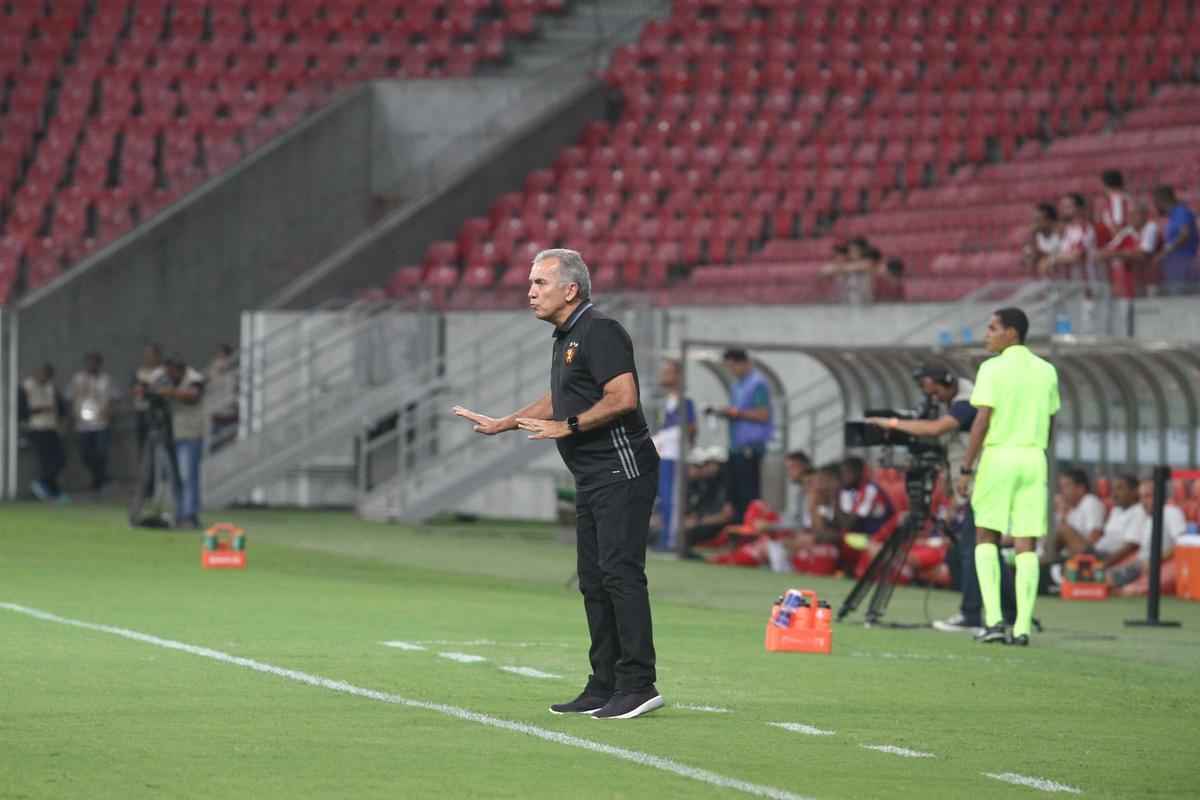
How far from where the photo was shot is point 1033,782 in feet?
26.7

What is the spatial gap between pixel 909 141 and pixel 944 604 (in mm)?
15333

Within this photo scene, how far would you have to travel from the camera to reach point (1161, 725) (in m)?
10.0

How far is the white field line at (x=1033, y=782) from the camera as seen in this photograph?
7.96 metres

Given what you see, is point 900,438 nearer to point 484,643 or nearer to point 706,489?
point 484,643

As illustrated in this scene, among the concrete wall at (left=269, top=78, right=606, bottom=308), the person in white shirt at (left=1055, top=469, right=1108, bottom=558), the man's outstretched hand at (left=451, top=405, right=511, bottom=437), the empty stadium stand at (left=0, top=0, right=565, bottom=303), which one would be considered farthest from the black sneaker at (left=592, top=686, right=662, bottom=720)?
the empty stadium stand at (left=0, top=0, right=565, bottom=303)

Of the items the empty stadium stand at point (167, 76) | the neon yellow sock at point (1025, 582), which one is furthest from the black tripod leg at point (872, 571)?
the empty stadium stand at point (167, 76)

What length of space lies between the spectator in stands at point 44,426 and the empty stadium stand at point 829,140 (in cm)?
498

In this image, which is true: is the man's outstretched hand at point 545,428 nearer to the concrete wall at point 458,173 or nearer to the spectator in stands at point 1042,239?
the spectator in stands at point 1042,239

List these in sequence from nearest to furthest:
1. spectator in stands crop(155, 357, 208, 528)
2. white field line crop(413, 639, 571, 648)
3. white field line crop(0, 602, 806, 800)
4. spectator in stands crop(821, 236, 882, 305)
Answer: white field line crop(0, 602, 806, 800), white field line crop(413, 639, 571, 648), spectator in stands crop(155, 357, 208, 528), spectator in stands crop(821, 236, 882, 305)

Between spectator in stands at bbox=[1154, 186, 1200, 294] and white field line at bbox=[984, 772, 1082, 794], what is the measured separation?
15.2 meters

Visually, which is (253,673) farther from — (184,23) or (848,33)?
(184,23)

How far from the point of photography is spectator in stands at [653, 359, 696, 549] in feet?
73.0

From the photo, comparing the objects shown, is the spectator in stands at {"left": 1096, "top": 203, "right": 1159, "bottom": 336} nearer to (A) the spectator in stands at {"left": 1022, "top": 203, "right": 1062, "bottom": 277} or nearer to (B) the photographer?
(A) the spectator in stands at {"left": 1022, "top": 203, "right": 1062, "bottom": 277}

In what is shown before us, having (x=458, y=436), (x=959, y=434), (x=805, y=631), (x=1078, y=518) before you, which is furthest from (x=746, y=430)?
(x=805, y=631)
